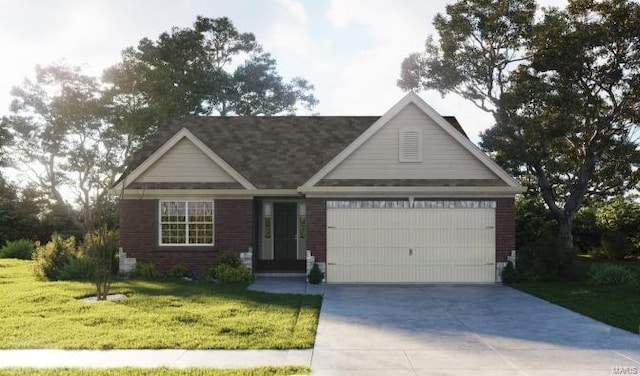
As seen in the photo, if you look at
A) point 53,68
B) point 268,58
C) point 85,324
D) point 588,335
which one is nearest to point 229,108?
point 268,58

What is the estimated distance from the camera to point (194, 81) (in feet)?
125

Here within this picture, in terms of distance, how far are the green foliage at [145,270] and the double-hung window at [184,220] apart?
2.97ft

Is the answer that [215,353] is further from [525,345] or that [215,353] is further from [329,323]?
[525,345]

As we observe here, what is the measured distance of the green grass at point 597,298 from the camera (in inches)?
463

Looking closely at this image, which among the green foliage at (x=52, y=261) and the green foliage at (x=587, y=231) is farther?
the green foliage at (x=587, y=231)

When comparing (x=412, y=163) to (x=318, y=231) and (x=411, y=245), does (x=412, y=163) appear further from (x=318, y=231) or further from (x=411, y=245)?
(x=318, y=231)

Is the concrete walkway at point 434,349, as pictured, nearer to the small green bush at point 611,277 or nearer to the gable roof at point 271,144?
the small green bush at point 611,277

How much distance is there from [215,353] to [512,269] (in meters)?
11.9

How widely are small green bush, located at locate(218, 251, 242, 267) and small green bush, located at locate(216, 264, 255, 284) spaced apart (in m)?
0.38

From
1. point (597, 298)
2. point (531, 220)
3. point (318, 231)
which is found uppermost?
point (318, 231)

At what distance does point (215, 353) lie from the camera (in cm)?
867

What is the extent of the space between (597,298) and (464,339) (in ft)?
21.8

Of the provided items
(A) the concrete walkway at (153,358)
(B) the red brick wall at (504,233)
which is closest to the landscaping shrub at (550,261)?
(B) the red brick wall at (504,233)

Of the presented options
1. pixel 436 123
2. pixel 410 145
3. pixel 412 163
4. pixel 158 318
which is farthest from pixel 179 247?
pixel 436 123
